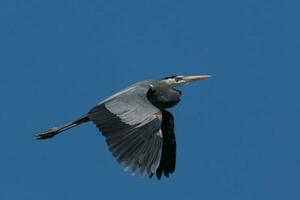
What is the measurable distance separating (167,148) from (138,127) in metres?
2.57

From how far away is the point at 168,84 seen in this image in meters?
12.9

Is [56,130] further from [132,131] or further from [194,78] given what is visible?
[132,131]

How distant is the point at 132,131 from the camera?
9.70 m

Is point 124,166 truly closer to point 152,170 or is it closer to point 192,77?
point 152,170

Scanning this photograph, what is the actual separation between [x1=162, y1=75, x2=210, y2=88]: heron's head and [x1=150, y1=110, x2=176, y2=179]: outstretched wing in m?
0.77

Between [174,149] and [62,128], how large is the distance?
5.84 ft

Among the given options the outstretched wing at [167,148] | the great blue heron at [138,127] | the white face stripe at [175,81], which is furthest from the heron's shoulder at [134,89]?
the white face stripe at [175,81]

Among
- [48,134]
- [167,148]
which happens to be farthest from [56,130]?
[167,148]

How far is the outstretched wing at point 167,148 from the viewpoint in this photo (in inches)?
478

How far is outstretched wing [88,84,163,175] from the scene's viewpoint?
30.8ft

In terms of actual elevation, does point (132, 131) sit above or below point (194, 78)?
above

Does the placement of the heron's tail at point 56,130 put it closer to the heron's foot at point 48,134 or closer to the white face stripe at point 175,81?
the heron's foot at point 48,134

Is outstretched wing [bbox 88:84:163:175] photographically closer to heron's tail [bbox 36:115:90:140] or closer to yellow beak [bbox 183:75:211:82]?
heron's tail [bbox 36:115:90:140]

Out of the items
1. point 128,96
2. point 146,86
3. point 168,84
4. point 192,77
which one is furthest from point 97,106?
point 192,77
